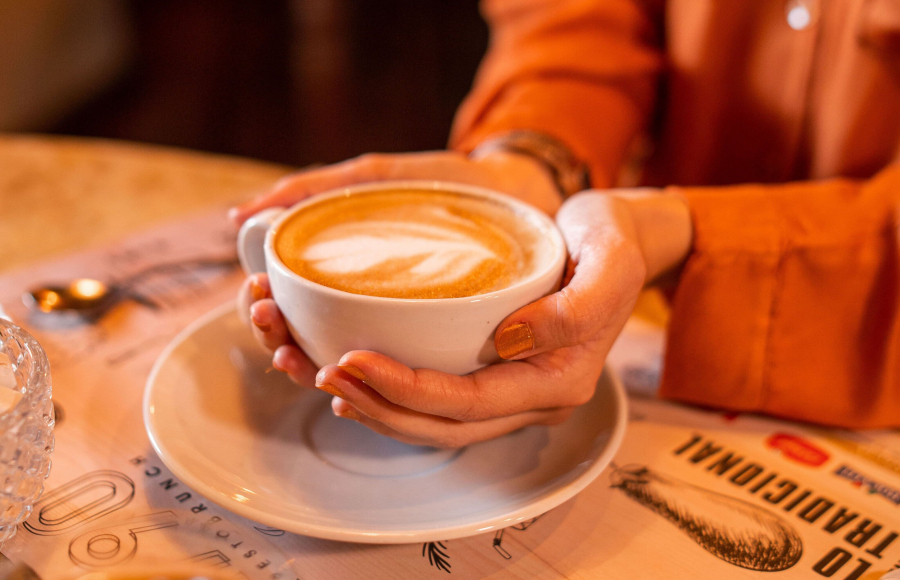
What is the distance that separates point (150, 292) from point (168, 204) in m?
0.35

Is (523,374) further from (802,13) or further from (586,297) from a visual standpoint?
(802,13)

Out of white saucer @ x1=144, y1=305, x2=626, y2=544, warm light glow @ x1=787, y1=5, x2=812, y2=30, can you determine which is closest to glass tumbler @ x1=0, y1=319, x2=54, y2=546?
white saucer @ x1=144, y1=305, x2=626, y2=544

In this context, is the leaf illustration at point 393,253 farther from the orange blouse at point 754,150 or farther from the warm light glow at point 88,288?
the warm light glow at point 88,288

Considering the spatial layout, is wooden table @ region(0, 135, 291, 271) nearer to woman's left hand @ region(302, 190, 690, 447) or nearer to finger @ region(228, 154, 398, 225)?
finger @ region(228, 154, 398, 225)

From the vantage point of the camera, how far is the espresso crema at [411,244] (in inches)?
19.7

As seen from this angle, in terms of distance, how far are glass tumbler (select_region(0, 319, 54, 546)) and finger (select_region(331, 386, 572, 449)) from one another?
19 cm

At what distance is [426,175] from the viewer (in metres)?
0.73

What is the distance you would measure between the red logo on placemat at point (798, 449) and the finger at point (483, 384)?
22cm


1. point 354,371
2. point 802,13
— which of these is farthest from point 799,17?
point 354,371

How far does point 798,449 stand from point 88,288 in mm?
825

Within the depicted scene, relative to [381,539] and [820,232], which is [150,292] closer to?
[381,539]

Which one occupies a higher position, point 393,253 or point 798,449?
point 393,253

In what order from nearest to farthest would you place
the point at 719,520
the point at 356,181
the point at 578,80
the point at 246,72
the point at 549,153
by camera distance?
the point at 719,520 → the point at 356,181 → the point at 549,153 → the point at 578,80 → the point at 246,72

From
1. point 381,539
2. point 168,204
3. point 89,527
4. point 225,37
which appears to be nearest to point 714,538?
point 381,539
